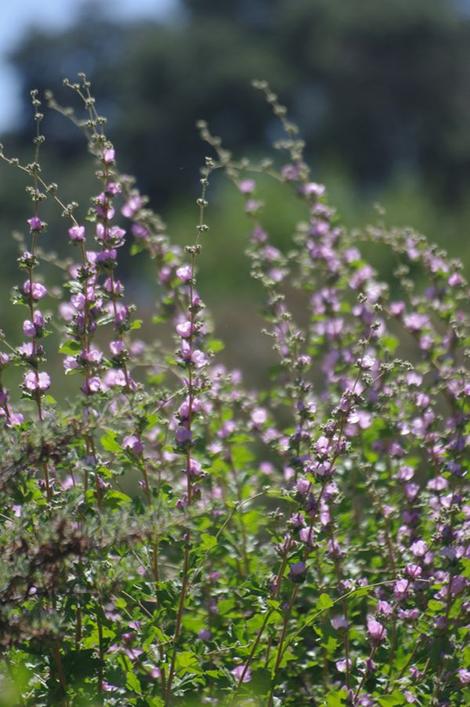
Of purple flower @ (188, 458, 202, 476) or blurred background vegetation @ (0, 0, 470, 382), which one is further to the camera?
blurred background vegetation @ (0, 0, 470, 382)

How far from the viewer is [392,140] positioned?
48625 millimetres

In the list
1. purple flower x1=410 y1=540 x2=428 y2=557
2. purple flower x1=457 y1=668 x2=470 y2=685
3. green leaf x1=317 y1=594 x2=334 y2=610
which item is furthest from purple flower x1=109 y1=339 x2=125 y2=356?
purple flower x1=457 y1=668 x2=470 y2=685

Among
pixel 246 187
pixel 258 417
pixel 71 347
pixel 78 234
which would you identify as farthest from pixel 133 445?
pixel 246 187

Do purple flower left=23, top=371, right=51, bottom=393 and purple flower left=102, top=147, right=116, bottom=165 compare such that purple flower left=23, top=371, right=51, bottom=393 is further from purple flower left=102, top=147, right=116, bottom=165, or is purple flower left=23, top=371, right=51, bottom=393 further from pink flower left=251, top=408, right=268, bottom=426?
pink flower left=251, top=408, right=268, bottom=426

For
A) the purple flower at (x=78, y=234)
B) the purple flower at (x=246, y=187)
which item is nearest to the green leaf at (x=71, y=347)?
the purple flower at (x=78, y=234)

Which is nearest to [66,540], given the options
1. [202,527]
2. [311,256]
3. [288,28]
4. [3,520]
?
[3,520]

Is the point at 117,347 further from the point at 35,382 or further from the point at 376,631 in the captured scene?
the point at 376,631

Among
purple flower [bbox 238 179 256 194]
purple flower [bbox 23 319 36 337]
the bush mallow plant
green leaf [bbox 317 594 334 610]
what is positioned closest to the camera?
the bush mallow plant

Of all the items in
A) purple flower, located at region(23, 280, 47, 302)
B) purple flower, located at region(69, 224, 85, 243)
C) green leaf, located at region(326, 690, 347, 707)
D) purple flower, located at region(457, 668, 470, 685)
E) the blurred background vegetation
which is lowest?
green leaf, located at region(326, 690, 347, 707)

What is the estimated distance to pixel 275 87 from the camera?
48.3m

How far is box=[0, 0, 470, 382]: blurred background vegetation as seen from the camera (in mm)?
46594

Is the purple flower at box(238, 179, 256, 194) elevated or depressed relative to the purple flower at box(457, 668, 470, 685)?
elevated

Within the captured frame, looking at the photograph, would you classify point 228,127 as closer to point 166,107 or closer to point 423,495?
point 166,107

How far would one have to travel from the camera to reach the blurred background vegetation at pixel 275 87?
46.6 meters
